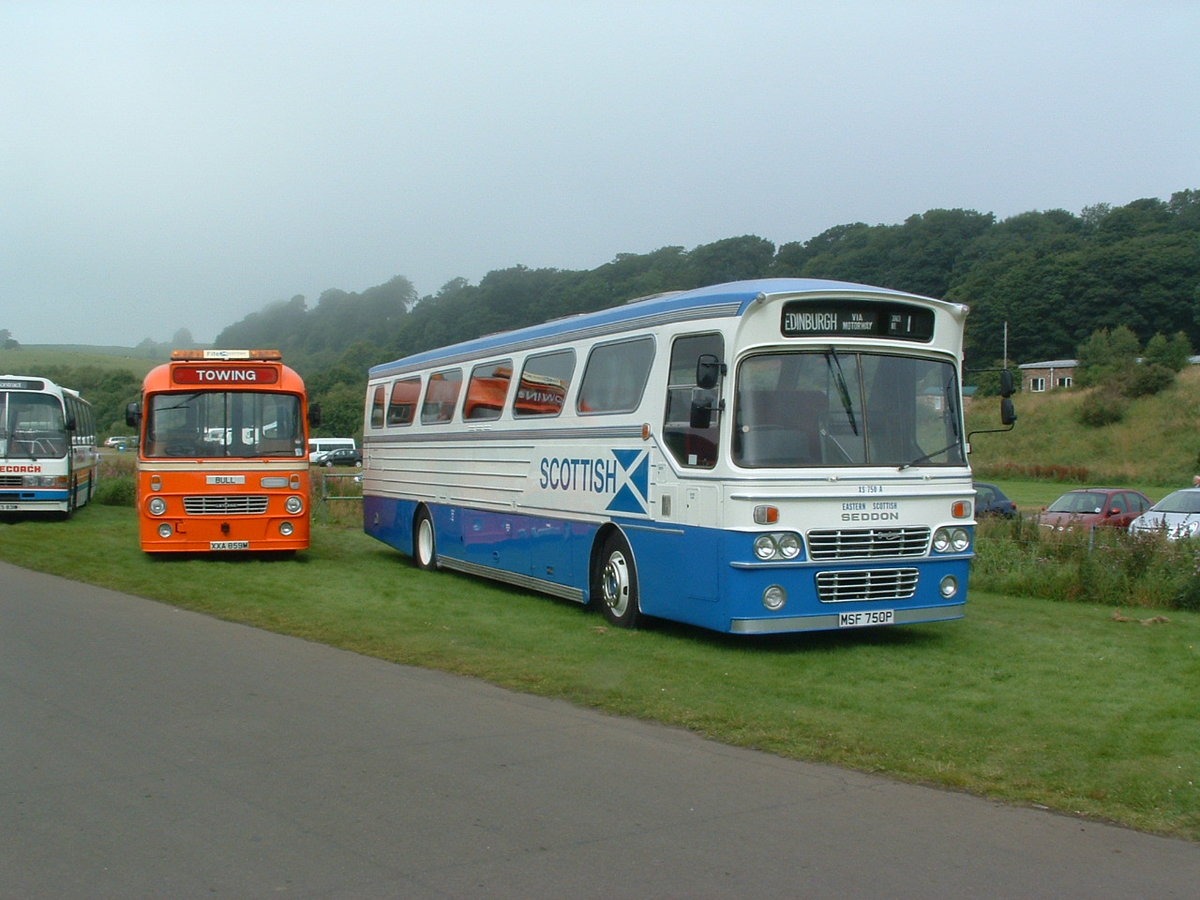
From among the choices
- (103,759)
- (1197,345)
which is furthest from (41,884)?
(1197,345)

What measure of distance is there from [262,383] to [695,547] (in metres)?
9.54

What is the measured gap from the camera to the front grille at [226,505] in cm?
1739

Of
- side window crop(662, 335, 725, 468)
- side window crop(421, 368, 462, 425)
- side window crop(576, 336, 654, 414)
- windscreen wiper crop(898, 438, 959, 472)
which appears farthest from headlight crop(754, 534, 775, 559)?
side window crop(421, 368, 462, 425)

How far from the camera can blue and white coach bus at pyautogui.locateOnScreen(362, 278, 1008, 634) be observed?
10305mm

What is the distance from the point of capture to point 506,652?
10781 mm

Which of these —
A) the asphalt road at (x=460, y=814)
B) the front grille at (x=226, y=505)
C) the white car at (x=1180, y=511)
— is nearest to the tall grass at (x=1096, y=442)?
the white car at (x=1180, y=511)

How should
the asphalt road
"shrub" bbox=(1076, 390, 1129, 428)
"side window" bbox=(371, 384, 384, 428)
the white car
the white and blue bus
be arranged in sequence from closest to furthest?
the asphalt road, "side window" bbox=(371, 384, 384, 428), the white car, the white and blue bus, "shrub" bbox=(1076, 390, 1129, 428)

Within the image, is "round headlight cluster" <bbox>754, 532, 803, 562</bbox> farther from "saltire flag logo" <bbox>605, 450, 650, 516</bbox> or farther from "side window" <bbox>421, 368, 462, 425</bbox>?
"side window" <bbox>421, 368, 462, 425</bbox>

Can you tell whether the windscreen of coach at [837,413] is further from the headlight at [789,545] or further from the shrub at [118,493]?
the shrub at [118,493]

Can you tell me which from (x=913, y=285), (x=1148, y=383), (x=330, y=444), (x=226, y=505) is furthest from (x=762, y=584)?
(x=913, y=285)

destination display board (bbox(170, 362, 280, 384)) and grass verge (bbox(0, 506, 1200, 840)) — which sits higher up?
destination display board (bbox(170, 362, 280, 384))

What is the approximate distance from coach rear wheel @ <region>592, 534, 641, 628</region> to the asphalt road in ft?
9.58

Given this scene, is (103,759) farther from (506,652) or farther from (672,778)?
(506,652)

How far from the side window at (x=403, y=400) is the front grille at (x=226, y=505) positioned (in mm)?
2538
